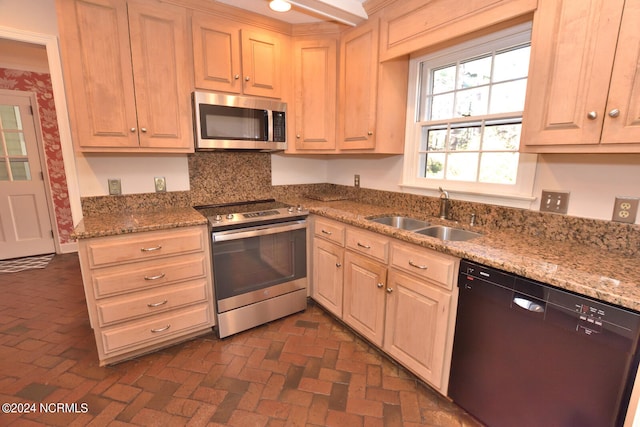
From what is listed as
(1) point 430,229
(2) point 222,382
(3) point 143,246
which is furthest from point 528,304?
(3) point 143,246

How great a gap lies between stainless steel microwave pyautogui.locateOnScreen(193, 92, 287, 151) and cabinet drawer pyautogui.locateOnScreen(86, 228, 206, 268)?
0.69m

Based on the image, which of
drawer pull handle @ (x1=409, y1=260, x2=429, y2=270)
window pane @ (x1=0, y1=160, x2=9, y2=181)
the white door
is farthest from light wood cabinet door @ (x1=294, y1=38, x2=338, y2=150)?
window pane @ (x1=0, y1=160, x2=9, y2=181)

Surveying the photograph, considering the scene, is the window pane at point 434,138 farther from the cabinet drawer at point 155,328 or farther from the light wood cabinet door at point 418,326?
the cabinet drawer at point 155,328

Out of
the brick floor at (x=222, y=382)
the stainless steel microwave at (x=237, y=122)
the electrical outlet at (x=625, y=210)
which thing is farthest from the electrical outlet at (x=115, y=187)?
the electrical outlet at (x=625, y=210)

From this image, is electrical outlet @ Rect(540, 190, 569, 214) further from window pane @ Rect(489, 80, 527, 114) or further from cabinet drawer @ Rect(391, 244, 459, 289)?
cabinet drawer @ Rect(391, 244, 459, 289)

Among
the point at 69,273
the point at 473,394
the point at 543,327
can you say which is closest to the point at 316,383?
the point at 473,394

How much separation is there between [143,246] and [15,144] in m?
3.42

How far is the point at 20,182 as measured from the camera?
147 inches

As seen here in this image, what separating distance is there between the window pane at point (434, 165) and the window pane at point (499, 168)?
1.07 feet

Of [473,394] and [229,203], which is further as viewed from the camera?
[229,203]

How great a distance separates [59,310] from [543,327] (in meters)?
3.55

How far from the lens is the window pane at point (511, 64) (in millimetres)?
1743

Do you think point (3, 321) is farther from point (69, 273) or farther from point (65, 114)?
point (65, 114)

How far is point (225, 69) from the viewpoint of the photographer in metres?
2.25
